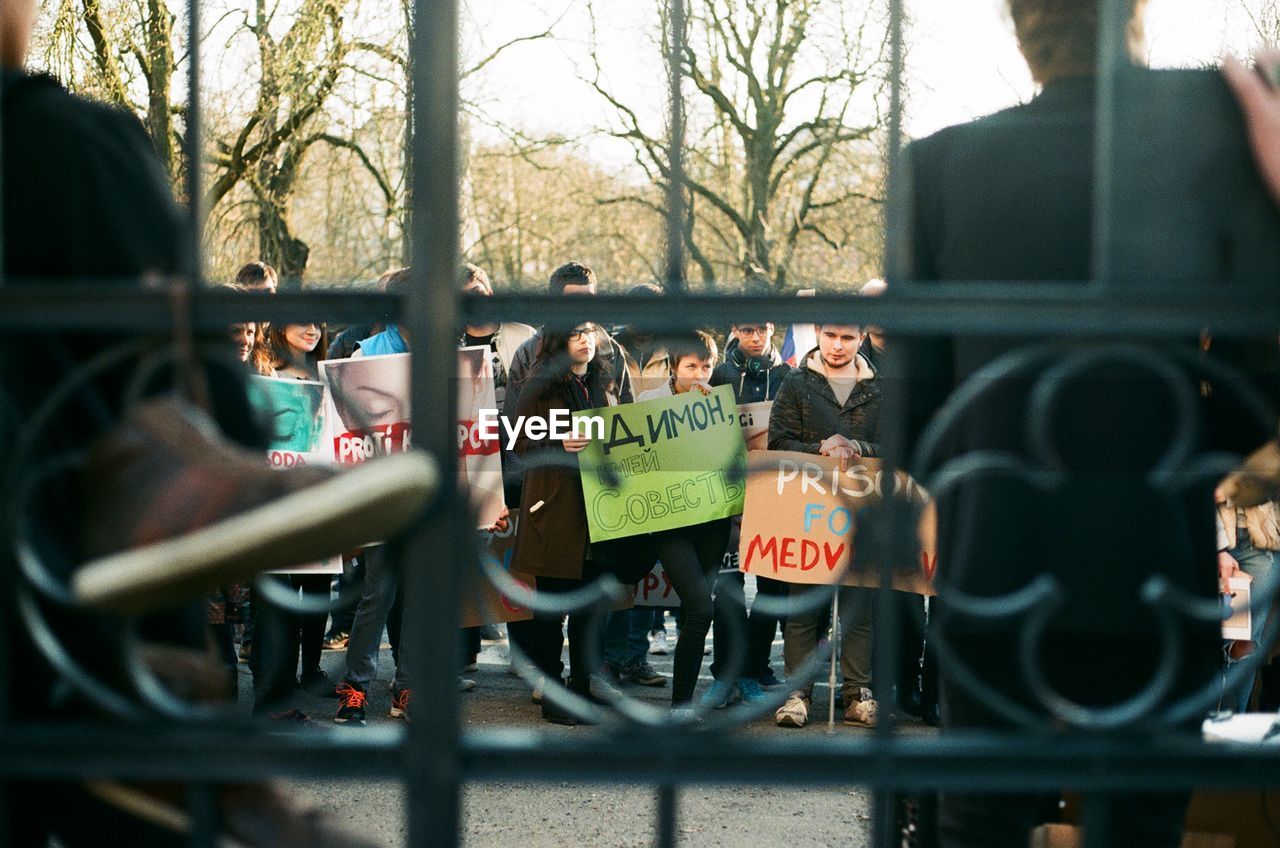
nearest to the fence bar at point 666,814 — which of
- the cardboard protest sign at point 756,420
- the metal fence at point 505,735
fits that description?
the metal fence at point 505,735

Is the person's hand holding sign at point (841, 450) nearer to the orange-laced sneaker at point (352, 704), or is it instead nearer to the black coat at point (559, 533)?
the black coat at point (559, 533)

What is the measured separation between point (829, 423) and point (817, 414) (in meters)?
0.06

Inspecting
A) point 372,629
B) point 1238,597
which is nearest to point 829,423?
point 1238,597

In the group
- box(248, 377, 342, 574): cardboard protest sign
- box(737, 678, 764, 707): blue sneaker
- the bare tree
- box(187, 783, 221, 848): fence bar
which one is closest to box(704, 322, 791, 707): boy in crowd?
box(737, 678, 764, 707): blue sneaker

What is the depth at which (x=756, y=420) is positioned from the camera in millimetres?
5883

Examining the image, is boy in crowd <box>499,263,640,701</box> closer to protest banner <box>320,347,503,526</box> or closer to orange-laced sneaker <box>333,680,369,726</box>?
protest banner <box>320,347,503,526</box>

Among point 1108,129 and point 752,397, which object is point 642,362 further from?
point 1108,129

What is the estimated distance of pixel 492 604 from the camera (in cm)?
569

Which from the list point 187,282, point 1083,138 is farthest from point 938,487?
point 187,282

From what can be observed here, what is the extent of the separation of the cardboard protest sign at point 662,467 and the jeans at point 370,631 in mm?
918

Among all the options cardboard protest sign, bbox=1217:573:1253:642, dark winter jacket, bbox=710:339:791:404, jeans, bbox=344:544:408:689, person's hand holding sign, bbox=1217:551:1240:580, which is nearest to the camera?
cardboard protest sign, bbox=1217:573:1253:642

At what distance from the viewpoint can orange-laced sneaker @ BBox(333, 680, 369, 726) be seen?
5.40 m

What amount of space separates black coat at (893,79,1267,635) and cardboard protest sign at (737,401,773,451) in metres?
3.89

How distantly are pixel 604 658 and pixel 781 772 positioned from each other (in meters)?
4.72
